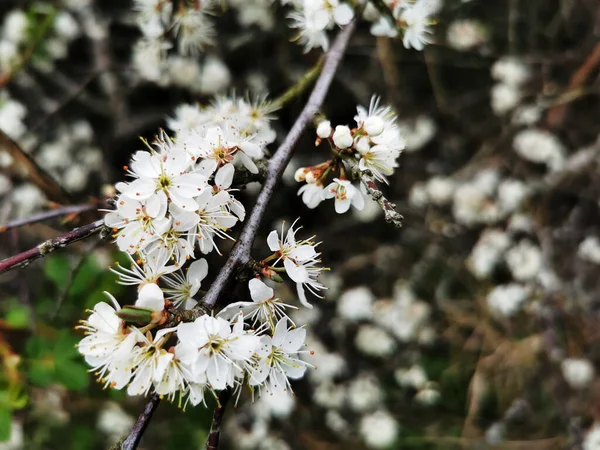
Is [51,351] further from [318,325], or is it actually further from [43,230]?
[318,325]

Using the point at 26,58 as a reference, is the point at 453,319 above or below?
below

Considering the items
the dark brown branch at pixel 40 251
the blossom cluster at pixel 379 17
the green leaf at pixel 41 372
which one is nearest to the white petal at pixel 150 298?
the dark brown branch at pixel 40 251

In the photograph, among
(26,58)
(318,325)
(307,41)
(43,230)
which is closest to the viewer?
(307,41)

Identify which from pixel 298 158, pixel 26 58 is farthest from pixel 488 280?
pixel 26 58

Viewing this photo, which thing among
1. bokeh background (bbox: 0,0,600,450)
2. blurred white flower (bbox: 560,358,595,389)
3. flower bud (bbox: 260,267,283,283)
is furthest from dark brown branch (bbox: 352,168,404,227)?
blurred white flower (bbox: 560,358,595,389)

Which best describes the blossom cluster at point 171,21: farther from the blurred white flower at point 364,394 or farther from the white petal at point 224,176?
the blurred white flower at point 364,394

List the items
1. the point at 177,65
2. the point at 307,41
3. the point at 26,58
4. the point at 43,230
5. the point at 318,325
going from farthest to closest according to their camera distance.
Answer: the point at 318,325 → the point at 177,65 → the point at 43,230 → the point at 26,58 → the point at 307,41

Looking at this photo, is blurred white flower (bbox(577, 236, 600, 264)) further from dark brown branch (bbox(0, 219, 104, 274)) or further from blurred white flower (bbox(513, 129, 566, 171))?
dark brown branch (bbox(0, 219, 104, 274))
